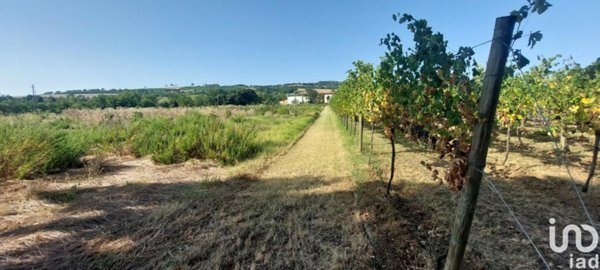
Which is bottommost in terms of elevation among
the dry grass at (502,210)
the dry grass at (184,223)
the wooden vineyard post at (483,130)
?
the dry grass at (184,223)

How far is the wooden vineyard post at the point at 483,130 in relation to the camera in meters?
1.92

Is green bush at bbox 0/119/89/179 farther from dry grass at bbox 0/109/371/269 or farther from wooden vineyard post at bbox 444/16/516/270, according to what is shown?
wooden vineyard post at bbox 444/16/516/270

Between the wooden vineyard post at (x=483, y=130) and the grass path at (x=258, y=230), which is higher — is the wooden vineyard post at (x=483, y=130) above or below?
above

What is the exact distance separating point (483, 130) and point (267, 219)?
3314 millimetres

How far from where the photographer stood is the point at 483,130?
2043 millimetres

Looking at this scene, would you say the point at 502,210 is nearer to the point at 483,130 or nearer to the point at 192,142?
the point at 483,130

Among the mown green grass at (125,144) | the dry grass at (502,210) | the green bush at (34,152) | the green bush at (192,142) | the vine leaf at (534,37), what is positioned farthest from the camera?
the green bush at (192,142)

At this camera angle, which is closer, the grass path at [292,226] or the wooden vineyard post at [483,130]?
the wooden vineyard post at [483,130]

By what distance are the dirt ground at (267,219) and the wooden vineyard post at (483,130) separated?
1.03 metres

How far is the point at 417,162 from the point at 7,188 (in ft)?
32.2

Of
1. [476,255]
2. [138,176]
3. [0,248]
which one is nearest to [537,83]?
[476,255]

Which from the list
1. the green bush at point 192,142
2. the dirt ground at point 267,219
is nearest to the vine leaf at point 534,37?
the dirt ground at point 267,219

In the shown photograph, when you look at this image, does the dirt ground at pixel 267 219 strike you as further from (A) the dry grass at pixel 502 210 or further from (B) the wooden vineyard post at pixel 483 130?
(B) the wooden vineyard post at pixel 483 130

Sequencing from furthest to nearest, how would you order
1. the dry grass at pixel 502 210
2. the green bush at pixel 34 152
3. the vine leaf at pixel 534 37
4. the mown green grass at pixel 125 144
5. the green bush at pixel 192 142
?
the green bush at pixel 192 142, the mown green grass at pixel 125 144, the green bush at pixel 34 152, the dry grass at pixel 502 210, the vine leaf at pixel 534 37
